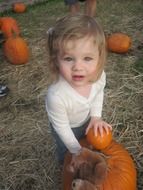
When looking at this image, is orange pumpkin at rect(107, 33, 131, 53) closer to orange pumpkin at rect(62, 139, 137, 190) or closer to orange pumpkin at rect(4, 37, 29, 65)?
orange pumpkin at rect(4, 37, 29, 65)

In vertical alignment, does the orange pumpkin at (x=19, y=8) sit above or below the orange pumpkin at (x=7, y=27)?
below

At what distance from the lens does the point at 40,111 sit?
11.7 feet

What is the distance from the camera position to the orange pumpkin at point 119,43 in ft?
14.0

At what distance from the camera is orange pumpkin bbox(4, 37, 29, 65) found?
13.7 feet

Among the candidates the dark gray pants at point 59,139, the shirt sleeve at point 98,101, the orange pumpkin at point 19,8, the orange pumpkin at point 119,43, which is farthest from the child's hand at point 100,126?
the orange pumpkin at point 19,8

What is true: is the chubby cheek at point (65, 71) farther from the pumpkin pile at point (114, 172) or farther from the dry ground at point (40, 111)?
the dry ground at point (40, 111)

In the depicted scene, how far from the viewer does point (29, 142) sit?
3182mm

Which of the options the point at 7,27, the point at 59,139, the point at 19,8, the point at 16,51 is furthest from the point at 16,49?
the point at 19,8

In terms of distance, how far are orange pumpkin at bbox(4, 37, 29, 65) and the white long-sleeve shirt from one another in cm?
190

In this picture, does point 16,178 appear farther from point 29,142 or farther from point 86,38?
point 86,38

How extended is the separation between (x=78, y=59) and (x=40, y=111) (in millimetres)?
1568

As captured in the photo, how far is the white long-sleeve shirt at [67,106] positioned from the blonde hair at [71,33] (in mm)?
175

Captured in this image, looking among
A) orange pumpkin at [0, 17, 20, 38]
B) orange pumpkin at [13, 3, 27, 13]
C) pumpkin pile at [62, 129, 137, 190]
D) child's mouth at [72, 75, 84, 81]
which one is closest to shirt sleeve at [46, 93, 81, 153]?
pumpkin pile at [62, 129, 137, 190]

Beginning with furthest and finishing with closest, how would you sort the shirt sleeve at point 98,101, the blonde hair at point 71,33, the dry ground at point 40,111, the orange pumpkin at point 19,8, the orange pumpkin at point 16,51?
the orange pumpkin at point 19,8, the orange pumpkin at point 16,51, the dry ground at point 40,111, the shirt sleeve at point 98,101, the blonde hair at point 71,33
